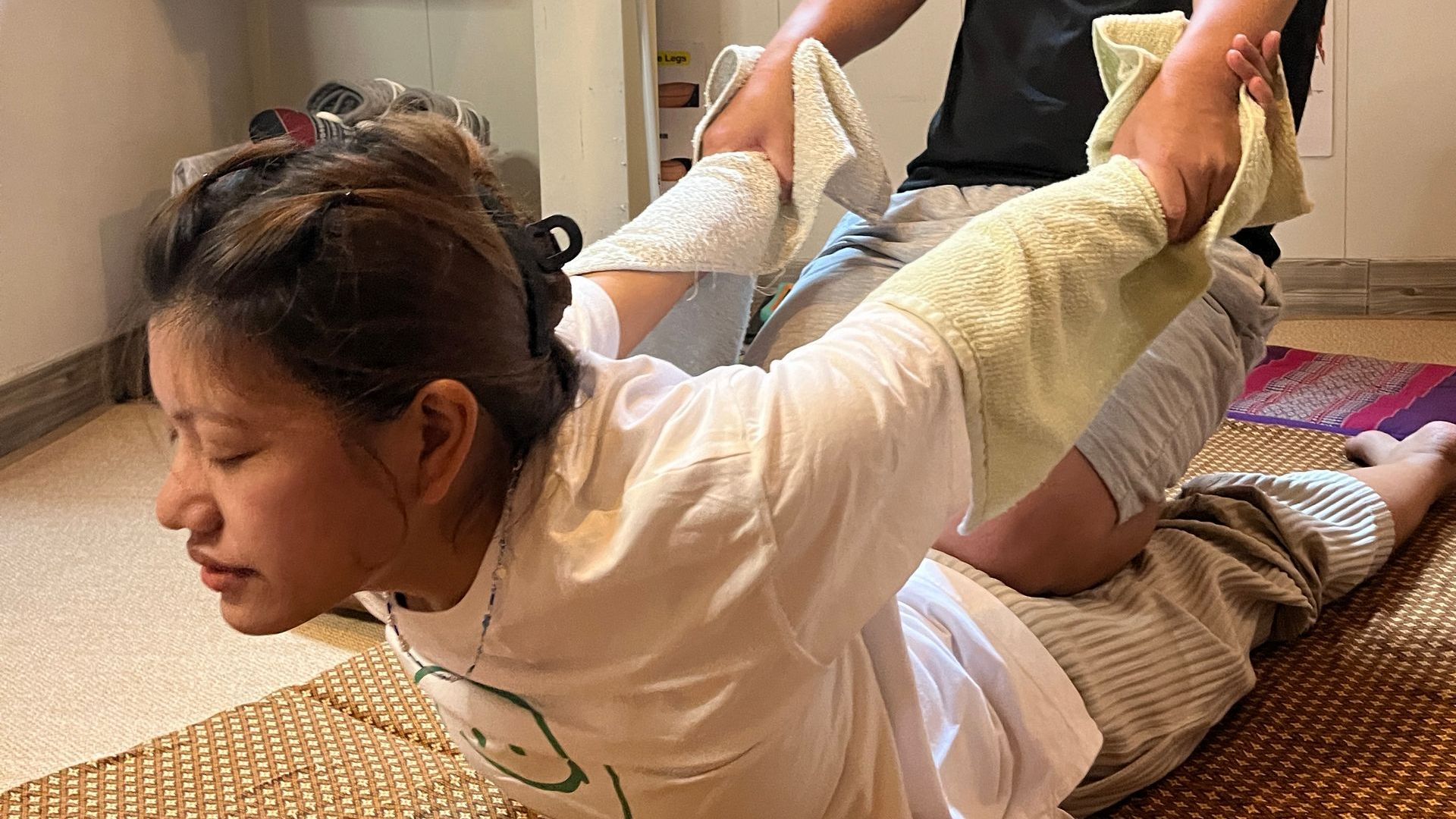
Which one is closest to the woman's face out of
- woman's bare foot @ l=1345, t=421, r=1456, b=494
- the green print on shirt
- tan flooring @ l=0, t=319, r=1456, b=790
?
the green print on shirt

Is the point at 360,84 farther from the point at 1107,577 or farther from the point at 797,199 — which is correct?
the point at 1107,577

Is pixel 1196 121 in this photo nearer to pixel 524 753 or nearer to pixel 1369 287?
pixel 524 753

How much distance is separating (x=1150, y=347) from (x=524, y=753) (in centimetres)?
51

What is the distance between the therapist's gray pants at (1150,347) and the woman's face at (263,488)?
49cm

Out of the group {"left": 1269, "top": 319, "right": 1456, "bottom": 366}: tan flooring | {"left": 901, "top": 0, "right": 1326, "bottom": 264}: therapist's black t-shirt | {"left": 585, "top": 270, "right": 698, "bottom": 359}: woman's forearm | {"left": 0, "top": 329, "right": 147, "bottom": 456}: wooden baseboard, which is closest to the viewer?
{"left": 585, "top": 270, "right": 698, "bottom": 359}: woman's forearm

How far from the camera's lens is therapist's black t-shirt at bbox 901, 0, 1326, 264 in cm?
107

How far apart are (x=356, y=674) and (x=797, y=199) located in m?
0.51

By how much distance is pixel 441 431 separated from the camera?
56 centimetres

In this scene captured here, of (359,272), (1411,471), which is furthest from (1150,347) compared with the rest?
(359,272)

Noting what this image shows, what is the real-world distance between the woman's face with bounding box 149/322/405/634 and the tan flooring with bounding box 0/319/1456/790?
367mm

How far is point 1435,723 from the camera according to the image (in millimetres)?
902

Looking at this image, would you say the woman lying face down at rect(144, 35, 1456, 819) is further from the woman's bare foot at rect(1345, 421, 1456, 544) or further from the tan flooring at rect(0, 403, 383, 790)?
the woman's bare foot at rect(1345, 421, 1456, 544)

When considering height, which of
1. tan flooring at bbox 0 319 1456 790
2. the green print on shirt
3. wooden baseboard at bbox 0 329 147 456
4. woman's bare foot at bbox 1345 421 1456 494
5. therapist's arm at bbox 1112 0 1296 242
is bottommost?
tan flooring at bbox 0 319 1456 790

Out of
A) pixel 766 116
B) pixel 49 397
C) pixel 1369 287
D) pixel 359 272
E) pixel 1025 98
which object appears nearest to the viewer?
pixel 359 272
